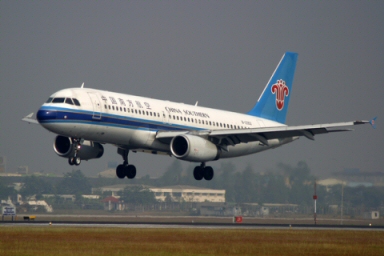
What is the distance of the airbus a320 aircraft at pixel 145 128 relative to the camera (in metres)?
46.8

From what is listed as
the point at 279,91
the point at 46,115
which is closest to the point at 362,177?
the point at 279,91

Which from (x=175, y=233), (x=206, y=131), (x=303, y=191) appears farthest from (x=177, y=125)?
(x=303, y=191)

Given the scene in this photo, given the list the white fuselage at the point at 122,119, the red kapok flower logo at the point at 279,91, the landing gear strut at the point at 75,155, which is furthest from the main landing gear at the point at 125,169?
the red kapok flower logo at the point at 279,91

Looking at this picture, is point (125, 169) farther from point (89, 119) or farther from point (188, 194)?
point (188, 194)

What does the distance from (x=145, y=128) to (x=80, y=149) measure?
5.15 m

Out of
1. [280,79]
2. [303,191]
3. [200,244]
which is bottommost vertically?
[200,244]

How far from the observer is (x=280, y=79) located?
222 feet

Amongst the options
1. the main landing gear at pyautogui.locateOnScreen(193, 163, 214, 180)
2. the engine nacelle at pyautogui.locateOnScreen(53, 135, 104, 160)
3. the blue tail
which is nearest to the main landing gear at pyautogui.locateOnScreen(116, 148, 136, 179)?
the engine nacelle at pyautogui.locateOnScreen(53, 135, 104, 160)

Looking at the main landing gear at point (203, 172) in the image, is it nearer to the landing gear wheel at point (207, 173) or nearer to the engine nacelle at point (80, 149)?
the landing gear wheel at point (207, 173)

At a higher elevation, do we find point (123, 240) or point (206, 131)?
point (206, 131)

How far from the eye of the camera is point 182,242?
3950 centimetres

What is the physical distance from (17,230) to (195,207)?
43.6 meters

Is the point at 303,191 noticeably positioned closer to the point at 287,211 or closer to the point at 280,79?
the point at 287,211

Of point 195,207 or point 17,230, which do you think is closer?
point 17,230
